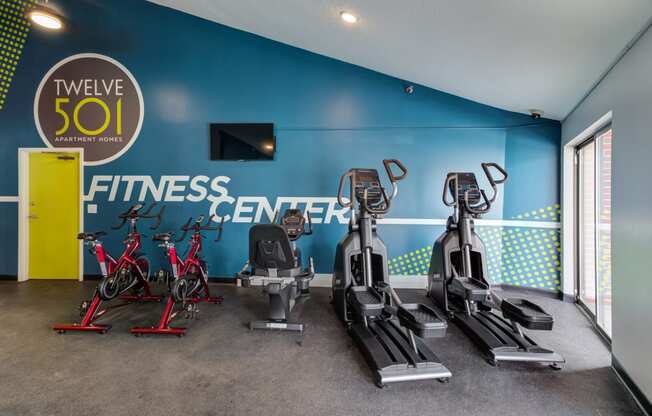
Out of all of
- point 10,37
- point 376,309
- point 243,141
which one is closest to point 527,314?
point 376,309

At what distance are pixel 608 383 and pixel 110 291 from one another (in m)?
4.59

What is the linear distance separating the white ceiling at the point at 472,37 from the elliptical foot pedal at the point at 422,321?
2495 mm

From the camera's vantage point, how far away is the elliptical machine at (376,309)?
7.59ft

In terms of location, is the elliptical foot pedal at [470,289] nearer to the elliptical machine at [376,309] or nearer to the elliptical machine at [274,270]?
the elliptical machine at [376,309]

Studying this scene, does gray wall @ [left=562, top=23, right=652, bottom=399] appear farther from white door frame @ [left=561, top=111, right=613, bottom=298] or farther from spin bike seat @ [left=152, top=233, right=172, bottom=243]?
spin bike seat @ [left=152, top=233, right=172, bottom=243]

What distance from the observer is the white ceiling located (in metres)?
2.33

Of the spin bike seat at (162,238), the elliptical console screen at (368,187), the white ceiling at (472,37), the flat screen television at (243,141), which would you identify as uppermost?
the white ceiling at (472,37)

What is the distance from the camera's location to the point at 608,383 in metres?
2.33

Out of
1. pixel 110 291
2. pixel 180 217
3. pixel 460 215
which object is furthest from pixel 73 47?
pixel 460 215

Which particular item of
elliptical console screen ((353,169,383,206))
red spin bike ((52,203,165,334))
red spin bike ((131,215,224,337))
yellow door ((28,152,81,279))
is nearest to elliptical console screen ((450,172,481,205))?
elliptical console screen ((353,169,383,206))

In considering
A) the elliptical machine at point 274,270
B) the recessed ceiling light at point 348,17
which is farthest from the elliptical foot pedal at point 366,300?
the recessed ceiling light at point 348,17

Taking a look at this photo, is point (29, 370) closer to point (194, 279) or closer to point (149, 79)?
point (194, 279)

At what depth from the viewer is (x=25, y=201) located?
4.90 metres

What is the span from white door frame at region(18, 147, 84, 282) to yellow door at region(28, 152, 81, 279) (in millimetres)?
54
